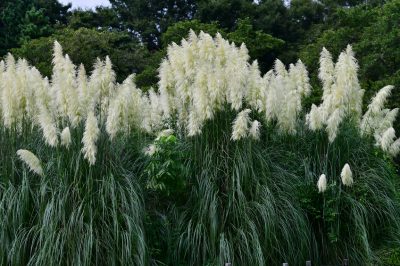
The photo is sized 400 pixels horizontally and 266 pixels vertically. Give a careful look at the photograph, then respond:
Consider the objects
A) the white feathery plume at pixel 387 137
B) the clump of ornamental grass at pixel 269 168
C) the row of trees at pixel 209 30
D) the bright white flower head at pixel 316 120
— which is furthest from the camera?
the row of trees at pixel 209 30

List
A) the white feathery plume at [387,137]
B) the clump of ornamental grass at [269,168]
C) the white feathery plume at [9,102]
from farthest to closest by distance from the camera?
the white feathery plume at [387,137] < the white feathery plume at [9,102] < the clump of ornamental grass at [269,168]

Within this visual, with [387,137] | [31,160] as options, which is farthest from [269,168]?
[31,160]

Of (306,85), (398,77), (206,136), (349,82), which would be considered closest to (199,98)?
(206,136)

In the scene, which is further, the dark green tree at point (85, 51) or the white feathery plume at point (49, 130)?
the dark green tree at point (85, 51)

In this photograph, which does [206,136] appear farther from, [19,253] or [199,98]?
[19,253]

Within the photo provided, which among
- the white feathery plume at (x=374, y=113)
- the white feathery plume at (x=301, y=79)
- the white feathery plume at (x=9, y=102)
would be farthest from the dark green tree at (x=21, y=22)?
the white feathery plume at (x=374, y=113)

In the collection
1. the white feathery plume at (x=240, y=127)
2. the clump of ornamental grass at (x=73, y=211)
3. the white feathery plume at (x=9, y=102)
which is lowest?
the clump of ornamental grass at (x=73, y=211)

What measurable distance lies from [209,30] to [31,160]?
15.2 meters

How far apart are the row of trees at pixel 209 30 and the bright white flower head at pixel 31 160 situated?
29.0 ft

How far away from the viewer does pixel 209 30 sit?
20.4 m

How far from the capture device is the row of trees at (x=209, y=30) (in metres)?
15.6

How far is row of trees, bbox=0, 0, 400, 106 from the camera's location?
1557cm

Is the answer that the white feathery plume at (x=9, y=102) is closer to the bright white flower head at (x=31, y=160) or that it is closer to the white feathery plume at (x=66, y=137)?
the bright white flower head at (x=31, y=160)

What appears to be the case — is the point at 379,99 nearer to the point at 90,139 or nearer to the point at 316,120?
the point at 316,120
